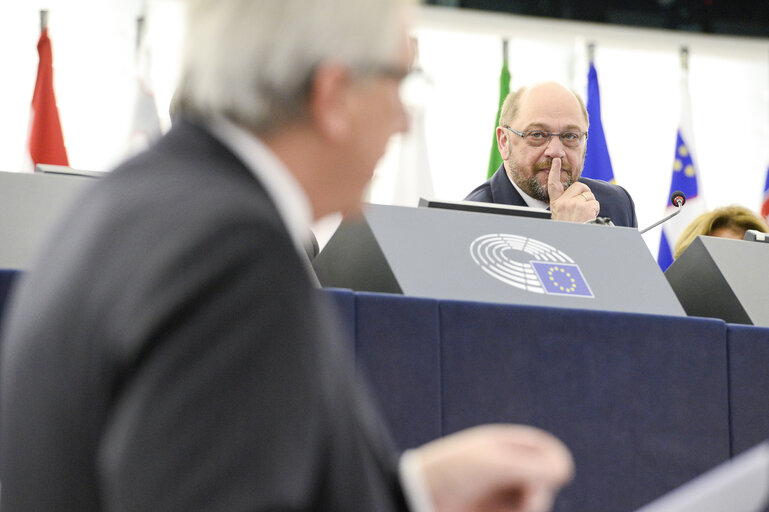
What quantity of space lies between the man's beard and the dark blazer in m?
0.09

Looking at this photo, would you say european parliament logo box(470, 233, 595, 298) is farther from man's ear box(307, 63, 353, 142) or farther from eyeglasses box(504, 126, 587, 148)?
man's ear box(307, 63, 353, 142)

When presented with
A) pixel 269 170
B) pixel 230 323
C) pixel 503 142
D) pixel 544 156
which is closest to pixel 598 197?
pixel 544 156

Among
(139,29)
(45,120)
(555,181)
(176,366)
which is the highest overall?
(139,29)

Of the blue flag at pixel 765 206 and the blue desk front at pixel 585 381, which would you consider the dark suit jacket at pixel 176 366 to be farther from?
the blue flag at pixel 765 206

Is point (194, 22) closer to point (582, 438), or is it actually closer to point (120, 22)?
point (582, 438)

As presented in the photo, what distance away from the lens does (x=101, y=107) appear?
6.00 m

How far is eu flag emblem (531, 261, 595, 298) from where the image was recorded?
2412 mm

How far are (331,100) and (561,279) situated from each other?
65.1 inches

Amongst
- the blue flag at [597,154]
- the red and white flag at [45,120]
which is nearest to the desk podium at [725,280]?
the blue flag at [597,154]

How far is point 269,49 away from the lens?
0.83 metres

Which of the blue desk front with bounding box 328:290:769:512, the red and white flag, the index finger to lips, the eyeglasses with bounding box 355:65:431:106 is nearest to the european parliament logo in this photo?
the blue desk front with bounding box 328:290:769:512

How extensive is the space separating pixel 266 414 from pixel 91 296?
139 mm

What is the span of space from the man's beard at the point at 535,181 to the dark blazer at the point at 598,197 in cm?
9

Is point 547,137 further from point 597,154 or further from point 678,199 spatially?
point 597,154
